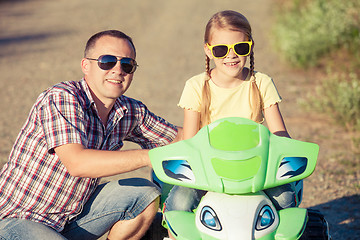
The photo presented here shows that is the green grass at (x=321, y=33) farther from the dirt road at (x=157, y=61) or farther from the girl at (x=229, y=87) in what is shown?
the girl at (x=229, y=87)

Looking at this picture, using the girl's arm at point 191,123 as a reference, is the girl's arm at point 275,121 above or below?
above

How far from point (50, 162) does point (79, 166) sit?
407 mm

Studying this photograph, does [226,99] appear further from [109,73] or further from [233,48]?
[109,73]

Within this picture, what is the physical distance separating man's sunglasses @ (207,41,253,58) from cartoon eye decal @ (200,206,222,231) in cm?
110

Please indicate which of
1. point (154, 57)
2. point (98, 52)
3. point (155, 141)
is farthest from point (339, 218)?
point (154, 57)

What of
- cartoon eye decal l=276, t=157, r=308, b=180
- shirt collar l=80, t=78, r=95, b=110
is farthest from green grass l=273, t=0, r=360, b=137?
cartoon eye decal l=276, t=157, r=308, b=180

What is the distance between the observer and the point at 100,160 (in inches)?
114

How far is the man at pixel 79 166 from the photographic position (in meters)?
3.09

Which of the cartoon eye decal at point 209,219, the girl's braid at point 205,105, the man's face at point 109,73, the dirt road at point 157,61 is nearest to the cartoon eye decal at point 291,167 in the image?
the cartoon eye decal at point 209,219

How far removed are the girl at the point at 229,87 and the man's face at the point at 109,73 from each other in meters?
0.45

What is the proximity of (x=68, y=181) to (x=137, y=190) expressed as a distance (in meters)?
0.48

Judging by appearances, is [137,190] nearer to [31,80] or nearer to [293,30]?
[31,80]

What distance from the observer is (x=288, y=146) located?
2.54 metres

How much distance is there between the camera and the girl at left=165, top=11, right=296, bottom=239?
3.33m
